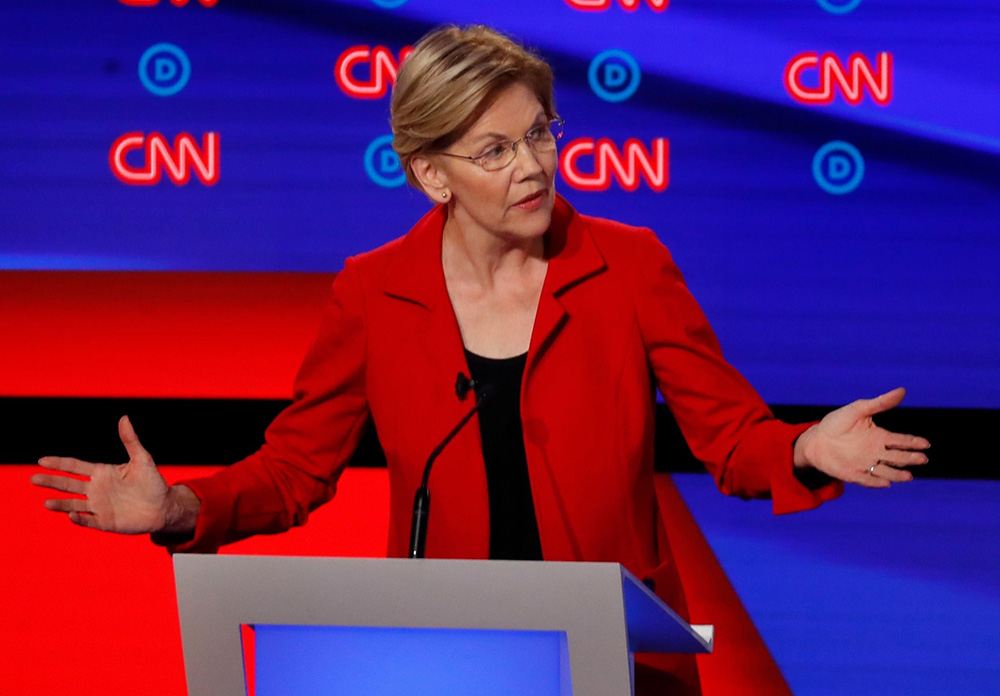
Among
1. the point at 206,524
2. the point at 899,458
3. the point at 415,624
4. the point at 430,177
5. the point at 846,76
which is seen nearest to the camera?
the point at 415,624

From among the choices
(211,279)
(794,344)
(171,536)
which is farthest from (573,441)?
(211,279)

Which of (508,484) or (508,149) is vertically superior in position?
(508,149)

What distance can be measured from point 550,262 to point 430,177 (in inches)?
8.4

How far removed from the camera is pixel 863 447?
1.39 metres

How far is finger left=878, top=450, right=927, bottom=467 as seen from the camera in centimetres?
137

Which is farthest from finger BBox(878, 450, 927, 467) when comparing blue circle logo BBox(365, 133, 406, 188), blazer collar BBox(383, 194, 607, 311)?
blue circle logo BBox(365, 133, 406, 188)

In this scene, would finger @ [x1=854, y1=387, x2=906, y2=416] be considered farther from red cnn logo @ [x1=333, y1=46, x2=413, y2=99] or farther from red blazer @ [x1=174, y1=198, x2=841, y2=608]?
red cnn logo @ [x1=333, y1=46, x2=413, y2=99]

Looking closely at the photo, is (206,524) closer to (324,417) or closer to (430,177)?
(324,417)

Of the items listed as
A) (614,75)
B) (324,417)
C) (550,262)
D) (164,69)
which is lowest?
(324,417)

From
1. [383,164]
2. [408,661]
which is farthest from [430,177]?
[383,164]

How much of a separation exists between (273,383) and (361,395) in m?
1.38

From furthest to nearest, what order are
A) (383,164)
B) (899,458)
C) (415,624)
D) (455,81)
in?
1. (383,164)
2. (455,81)
3. (899,458)
4. (415,624)

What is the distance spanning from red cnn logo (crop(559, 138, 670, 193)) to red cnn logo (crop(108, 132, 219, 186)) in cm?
85

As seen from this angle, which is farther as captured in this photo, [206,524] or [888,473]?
[206,524]
